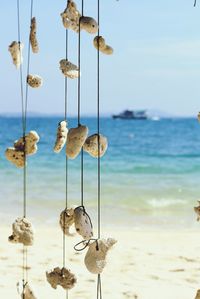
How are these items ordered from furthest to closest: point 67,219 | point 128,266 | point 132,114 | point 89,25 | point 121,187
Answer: point 132,114
point 121,187
point 128,266
point 67,219
point 89,25

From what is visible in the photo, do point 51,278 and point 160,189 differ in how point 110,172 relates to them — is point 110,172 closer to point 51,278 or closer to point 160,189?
point 160,189

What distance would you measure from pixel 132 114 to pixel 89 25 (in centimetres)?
4198

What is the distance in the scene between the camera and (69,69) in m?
1.06

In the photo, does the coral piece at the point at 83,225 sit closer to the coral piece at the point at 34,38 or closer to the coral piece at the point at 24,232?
the coral piece at the point at 24,232

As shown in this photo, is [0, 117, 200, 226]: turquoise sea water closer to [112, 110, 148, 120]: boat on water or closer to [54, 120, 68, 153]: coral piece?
[54, 120, 68, 153]: coral piece

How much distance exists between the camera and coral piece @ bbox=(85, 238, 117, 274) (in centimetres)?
101

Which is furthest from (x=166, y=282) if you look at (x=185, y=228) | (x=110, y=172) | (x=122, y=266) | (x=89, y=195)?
(x=110, y=172)

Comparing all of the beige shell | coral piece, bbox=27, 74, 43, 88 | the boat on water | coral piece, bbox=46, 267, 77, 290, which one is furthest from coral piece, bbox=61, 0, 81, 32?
the boat on water

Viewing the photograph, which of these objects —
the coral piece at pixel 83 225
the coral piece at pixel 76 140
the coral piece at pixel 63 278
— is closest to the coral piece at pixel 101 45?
the coral piece at pixel 76 140

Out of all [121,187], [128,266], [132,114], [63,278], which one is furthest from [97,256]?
[132,114]

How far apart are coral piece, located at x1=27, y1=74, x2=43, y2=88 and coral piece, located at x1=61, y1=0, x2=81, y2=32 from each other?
0.13 metres

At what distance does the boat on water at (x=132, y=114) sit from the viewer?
4258cm

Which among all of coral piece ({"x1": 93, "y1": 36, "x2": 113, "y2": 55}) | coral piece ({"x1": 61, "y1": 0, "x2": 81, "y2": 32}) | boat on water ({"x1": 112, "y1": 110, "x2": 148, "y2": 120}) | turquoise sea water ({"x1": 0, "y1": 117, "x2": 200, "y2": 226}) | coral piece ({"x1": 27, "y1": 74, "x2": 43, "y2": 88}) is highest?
boat on water ({"x1": 112, "y1": 110, "x2": 148, "y2": 120})

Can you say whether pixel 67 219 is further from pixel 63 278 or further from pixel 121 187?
pixel 121 187
